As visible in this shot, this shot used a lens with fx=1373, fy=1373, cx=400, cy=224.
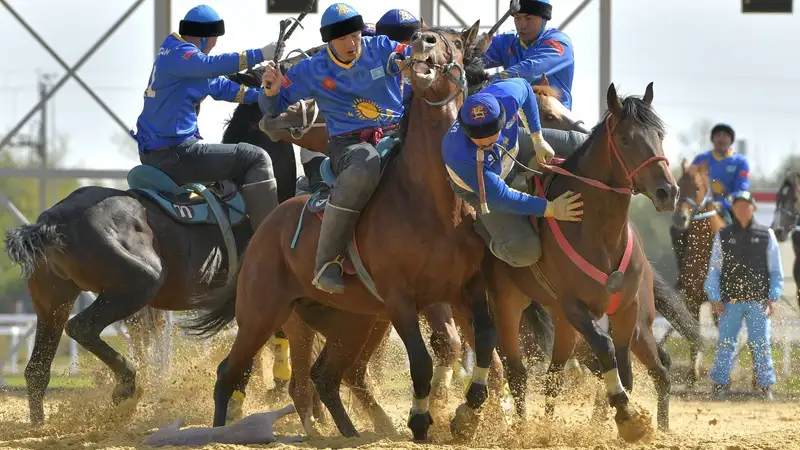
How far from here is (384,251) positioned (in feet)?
23.9

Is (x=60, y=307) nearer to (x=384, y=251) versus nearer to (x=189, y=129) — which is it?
(x=189, y=129)

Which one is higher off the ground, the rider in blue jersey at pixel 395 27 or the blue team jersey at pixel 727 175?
the rider in blue jersey at pixel 395 27

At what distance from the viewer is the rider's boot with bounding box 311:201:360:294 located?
739 cm

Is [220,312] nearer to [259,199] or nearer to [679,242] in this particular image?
[259,199]

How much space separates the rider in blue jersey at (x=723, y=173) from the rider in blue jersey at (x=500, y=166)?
6.17 m

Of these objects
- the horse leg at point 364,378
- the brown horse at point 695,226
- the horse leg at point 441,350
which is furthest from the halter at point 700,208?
the horse leg at point 441,350

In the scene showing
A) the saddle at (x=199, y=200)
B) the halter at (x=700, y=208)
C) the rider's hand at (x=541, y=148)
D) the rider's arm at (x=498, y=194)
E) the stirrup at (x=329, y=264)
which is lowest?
the halter at (x=700, y=208)

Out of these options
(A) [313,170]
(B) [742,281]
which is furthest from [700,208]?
(A) [313,170]

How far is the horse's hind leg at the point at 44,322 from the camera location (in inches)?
361

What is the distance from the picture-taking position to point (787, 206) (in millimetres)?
14250

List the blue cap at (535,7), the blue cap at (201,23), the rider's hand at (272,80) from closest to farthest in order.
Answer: the rider's hand at (272,80)
the blue cap at (535,7)
the blue cap at (201,23)

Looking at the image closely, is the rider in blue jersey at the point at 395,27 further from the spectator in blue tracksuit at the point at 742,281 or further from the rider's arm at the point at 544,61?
the spectator in blue tracksuit at the point at 742,281

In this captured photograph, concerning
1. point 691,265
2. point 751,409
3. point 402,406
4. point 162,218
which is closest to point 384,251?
point 162,218

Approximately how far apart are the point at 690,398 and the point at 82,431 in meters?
5.77
